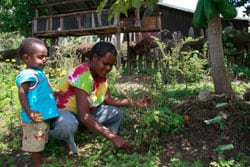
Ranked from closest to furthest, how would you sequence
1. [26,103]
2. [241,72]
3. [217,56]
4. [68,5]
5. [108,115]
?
[26,103]
[108,115]
[217,56]
[241,72]
[68,5]

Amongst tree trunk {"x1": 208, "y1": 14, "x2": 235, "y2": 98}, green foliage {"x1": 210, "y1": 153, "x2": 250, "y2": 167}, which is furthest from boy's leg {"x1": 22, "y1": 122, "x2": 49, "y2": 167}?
tree trunk {"x1": 208, "y1": 14, "x2": 235, "y2": 98}

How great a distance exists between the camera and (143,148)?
10.4 ft

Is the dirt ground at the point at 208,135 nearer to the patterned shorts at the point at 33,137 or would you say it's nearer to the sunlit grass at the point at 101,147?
the sunlit grass at the point at 101,147

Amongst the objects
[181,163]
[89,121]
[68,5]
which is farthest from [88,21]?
[181,163]

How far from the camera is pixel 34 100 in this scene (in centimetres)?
287

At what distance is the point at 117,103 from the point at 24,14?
12.3 meters

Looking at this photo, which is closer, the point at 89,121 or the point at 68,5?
the point at 89,121

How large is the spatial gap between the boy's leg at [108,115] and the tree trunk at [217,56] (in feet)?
4.11

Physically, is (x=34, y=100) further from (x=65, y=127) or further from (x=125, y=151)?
(x=125, y=151)

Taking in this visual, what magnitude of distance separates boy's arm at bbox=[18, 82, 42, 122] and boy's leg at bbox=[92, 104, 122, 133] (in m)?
0.69

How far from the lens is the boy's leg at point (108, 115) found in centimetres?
337

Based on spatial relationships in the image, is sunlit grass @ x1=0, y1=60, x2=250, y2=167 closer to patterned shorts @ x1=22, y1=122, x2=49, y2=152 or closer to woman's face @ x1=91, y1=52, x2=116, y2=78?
patterned shorts @ x1=22, y1=122, x2=49, y2=152

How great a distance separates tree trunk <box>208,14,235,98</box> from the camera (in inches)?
151

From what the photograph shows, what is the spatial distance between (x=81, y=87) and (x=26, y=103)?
50 cm
